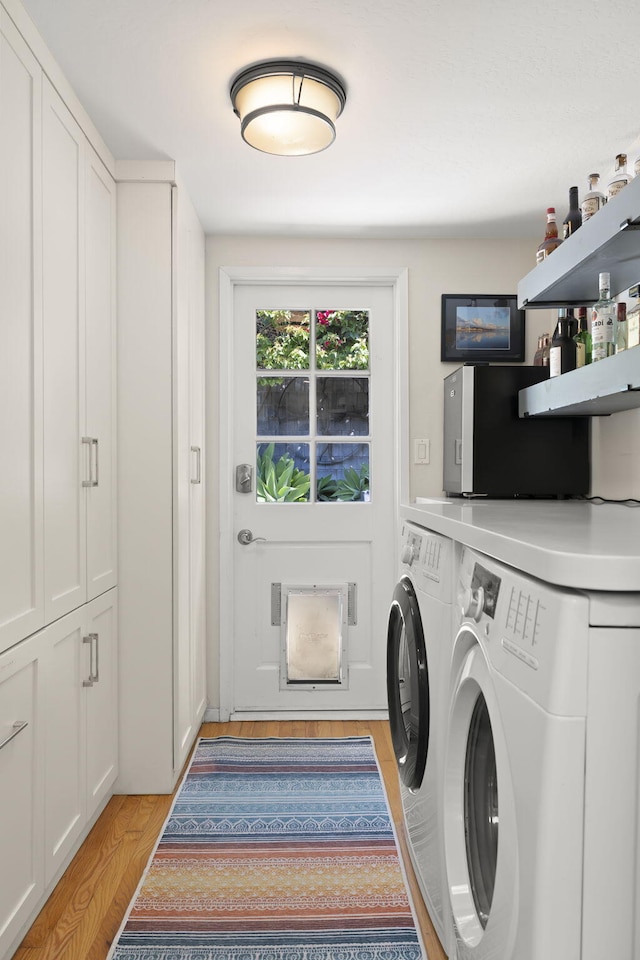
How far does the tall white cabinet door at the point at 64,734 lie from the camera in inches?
68.4

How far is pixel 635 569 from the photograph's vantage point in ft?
2.60

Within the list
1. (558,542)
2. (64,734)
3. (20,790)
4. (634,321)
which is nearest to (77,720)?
(64,734)

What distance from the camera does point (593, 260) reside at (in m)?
1.74

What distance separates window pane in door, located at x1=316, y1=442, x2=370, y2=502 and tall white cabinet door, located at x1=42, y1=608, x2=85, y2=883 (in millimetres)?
1484

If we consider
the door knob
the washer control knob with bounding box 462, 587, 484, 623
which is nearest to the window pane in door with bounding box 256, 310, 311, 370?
the door knob

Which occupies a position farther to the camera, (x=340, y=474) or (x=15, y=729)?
(x=340, y=474)

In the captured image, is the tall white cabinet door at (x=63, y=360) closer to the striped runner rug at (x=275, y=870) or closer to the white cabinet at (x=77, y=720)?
the white cabinet at (x=77, y=720)

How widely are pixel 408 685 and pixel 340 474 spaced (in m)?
1.55

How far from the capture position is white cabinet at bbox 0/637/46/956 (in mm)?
1467

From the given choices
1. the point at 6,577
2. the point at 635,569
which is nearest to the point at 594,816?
the point at 635,569

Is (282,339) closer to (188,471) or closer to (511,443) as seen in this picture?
(188,471)

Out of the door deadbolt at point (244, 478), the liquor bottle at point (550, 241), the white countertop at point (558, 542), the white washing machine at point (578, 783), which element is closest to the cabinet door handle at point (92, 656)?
the white countertop at point (558, 542)

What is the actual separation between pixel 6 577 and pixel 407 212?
2.25 metres

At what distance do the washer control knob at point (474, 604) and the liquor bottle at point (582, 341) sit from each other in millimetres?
1454
